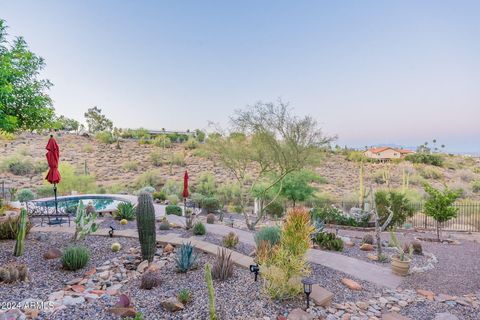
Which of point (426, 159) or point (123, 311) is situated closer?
point (123, 311)

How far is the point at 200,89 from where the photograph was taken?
20750 mm

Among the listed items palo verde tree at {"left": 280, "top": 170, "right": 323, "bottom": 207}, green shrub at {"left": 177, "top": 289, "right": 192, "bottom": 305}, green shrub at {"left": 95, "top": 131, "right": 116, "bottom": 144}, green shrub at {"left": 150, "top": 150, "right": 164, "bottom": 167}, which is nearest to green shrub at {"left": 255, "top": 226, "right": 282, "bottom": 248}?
green shrub at {"left": 177, "top": 289, "right": 192, "bottom": 305}

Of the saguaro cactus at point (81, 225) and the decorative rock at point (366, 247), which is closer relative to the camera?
the saguaro cactus at point (81, 225)

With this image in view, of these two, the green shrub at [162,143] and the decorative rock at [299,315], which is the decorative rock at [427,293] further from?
the green shrub at [162,143]

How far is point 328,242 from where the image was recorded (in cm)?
771

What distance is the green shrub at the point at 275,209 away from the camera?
16.4 metres

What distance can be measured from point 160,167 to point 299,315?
98.3ft

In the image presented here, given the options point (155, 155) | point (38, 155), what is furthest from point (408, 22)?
point (38, 155)

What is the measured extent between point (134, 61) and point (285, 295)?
1784 centimetres

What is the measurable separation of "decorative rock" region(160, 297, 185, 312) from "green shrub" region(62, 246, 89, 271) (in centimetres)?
234

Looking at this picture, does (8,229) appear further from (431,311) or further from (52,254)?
(431,311)

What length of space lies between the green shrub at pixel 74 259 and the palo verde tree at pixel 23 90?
12.5 ft

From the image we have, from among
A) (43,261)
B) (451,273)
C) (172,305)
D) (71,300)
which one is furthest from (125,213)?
(451,273)

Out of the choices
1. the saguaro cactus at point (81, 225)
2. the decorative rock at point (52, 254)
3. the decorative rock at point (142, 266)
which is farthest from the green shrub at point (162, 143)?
the decorative rock at point (142, 266)
